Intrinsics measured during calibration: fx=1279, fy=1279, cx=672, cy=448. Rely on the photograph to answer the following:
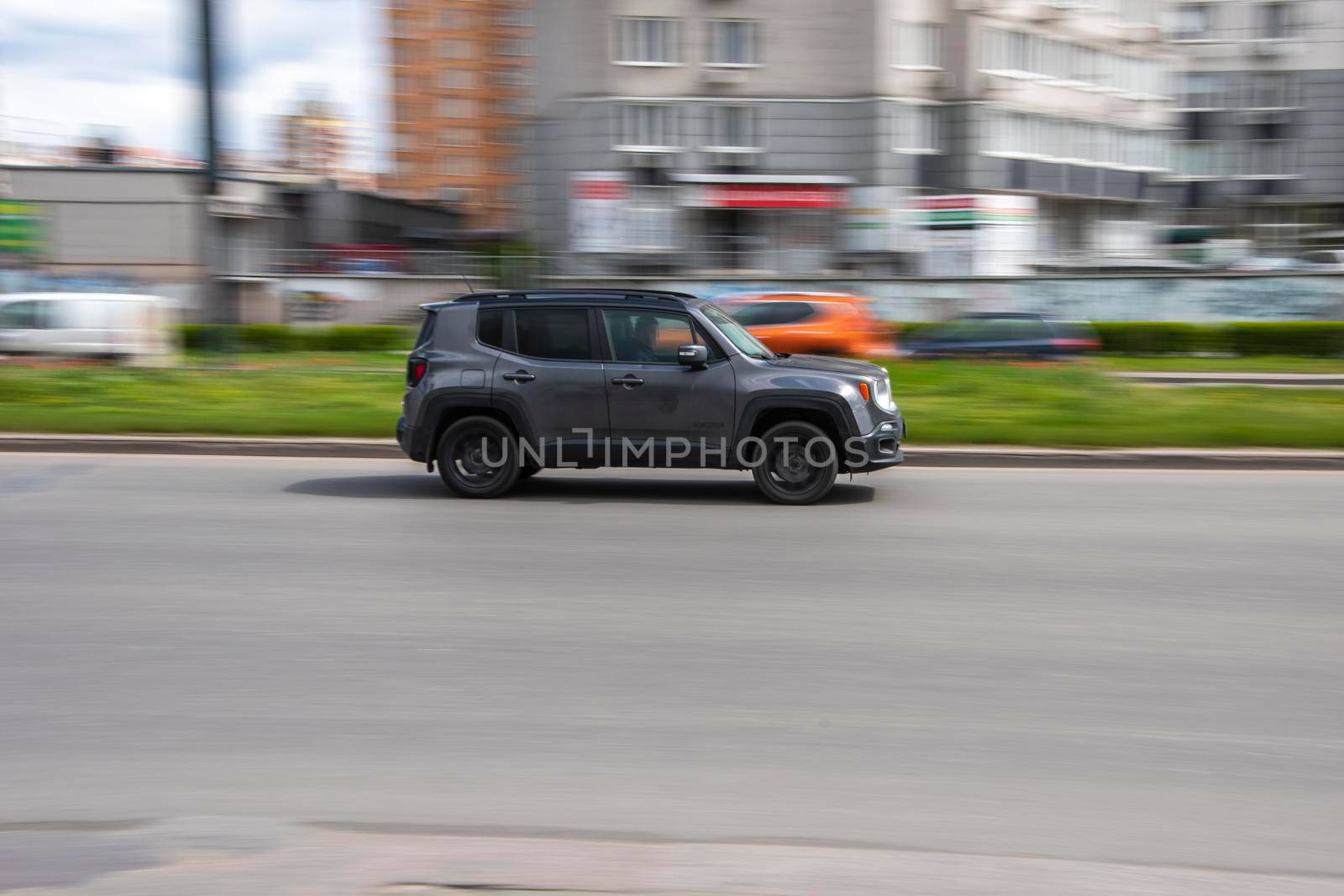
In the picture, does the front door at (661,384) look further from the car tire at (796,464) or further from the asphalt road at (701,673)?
the asphalt road at (701,673)

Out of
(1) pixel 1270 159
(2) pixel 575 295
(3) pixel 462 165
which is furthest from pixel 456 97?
(2) pixel 575 295

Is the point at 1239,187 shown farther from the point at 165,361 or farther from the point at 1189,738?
the point at 1189,738

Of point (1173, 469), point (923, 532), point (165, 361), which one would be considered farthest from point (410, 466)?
point (165, 361)

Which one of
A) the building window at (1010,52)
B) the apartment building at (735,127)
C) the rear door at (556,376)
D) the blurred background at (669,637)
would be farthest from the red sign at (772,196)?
the rear door at (556,376)

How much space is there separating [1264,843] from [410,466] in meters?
9.62

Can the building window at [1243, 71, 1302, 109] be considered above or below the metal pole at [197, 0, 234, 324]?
above

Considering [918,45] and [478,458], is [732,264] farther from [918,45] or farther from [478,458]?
[478,458]

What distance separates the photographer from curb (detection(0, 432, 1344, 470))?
12.4m

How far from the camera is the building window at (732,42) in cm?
4216

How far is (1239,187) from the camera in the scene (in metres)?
58.2

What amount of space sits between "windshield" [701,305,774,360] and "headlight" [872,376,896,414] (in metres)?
0.92

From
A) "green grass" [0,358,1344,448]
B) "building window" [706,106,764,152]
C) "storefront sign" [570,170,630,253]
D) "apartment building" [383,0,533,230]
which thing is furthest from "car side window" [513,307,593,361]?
"apartment building" [383,0,533,230]

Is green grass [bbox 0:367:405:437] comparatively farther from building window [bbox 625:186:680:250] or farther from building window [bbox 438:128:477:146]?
building window [bbox 438:128:477:146]

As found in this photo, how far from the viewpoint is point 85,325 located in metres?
24.1
